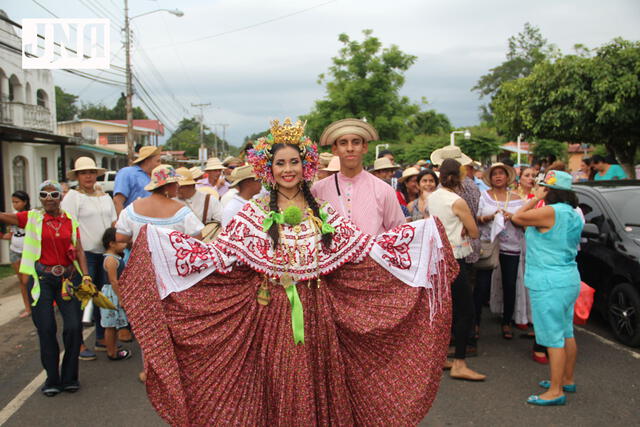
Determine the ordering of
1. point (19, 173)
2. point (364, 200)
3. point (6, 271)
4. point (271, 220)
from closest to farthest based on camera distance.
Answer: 1. point (271, 220)
2. point (364, 200)
3. point (6, 271)
4. point (19, 173)

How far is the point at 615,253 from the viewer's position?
6266 mm

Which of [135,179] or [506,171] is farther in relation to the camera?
[135,179]

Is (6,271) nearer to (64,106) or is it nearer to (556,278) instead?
(556,278)

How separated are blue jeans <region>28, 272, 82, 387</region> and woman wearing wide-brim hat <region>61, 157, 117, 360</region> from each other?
1014mm

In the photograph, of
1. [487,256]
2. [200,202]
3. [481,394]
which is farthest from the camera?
[200,202]

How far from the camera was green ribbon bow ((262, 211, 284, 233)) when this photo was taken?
10.9 feet

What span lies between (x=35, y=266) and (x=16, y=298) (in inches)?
213

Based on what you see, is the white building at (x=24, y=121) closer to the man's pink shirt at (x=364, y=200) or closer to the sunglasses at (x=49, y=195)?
the sunglasses at (x=49, y=195)

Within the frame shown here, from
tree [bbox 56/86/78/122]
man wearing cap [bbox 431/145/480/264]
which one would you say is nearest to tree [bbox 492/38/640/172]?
man wearing cap [bbox 431/145/480/264]

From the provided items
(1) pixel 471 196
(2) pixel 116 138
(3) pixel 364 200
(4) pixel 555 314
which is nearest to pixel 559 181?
(4) pixel 555 314

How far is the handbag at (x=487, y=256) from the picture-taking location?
6.00 meters

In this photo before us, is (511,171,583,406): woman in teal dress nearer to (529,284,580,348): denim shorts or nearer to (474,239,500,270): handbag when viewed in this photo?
(529,284,580,348): denim shorts

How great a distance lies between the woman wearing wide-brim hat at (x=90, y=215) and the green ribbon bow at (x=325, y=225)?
378 cm

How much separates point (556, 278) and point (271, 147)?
2655 mm
